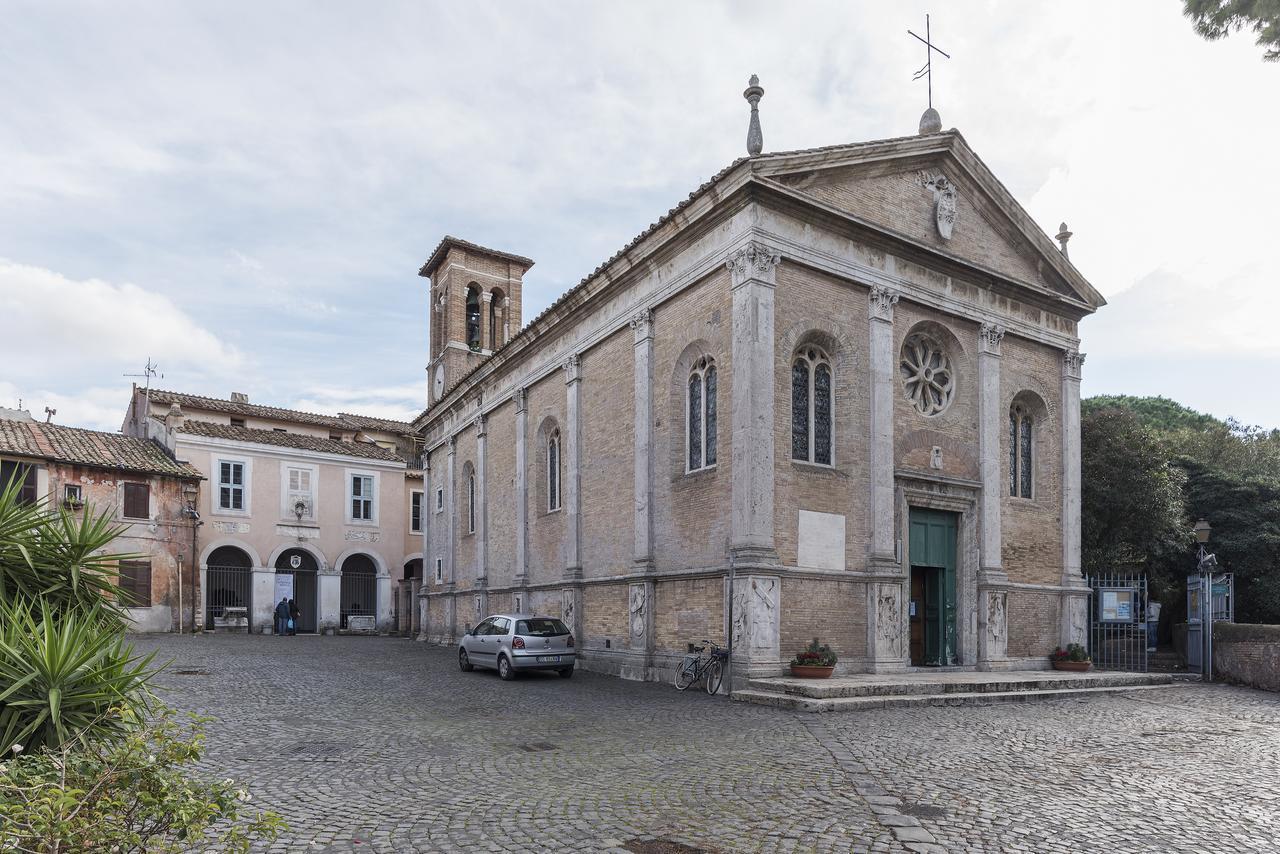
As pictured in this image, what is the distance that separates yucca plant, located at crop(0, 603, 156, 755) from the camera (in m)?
4.32

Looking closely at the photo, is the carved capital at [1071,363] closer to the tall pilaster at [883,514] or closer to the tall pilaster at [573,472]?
the tall pilaster at [883,514]

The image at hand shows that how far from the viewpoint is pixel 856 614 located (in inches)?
602

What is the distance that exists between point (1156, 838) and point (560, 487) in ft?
52.9

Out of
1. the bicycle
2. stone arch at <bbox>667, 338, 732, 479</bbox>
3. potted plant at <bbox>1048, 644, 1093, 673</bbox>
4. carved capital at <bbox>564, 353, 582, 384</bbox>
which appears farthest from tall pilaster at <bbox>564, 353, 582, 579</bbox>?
potted plant at <bbox>1048, 644, 1093, 673</bbox>

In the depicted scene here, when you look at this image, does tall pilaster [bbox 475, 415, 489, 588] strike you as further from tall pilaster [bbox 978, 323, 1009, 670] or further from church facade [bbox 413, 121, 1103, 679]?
tall pilaster [bbox 978, 323, 1009, 670]

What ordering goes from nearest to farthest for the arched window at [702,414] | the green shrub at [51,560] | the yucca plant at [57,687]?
1. the yucca plant at [57,687]
2. the green shrub at [51,560]
3. the arched window at [702,414]

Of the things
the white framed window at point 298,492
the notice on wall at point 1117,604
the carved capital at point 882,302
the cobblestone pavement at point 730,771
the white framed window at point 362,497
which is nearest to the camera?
the cobblestone pavement at point 730,771

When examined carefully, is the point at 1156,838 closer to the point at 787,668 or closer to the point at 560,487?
the point at 787,668

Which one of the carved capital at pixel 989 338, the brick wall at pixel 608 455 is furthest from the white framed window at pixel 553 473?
the carved capital at pixel 989 338

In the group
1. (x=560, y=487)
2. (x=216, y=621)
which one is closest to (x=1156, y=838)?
(x=560, y=487)

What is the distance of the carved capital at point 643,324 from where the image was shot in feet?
56.9

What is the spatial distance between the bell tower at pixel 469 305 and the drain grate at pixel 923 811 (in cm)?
2694

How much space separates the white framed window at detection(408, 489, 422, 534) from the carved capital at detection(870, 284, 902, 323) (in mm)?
25721

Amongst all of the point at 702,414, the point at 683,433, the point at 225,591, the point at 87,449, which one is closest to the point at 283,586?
the point at 225,591
